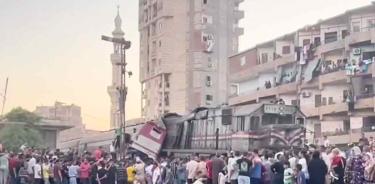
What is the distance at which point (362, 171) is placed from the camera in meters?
19.3

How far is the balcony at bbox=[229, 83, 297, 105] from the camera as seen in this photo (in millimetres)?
63656

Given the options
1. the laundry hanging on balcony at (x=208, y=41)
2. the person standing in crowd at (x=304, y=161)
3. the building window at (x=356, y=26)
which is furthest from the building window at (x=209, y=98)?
the person standing in crowd at (x=304, y=161)

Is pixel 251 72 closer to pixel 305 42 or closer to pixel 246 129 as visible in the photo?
pixel 305 42

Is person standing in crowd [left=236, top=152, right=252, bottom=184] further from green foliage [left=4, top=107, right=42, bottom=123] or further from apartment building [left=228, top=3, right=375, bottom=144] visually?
green foliage [left=4, top=107, right=42, bottom=123]

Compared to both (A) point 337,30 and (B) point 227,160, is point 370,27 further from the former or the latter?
(B) point 227,160

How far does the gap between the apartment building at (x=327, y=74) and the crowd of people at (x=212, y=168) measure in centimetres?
2004

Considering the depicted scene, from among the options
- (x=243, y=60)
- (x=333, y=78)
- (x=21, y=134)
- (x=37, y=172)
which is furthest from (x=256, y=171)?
(x=21, y=134)

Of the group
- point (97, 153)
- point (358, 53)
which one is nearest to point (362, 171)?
point (97, 153)

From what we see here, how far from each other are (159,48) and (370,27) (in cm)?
4566

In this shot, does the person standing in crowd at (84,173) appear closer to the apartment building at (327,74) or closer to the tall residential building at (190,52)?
the apartment building at (327,74)

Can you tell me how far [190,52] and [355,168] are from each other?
75951 millimetres

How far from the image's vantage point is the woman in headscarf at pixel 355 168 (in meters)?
19.3

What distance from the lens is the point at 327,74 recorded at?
189ft

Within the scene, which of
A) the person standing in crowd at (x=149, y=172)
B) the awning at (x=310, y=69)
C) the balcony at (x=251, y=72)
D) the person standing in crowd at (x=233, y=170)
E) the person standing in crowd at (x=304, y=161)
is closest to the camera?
the person standing in crowd at (x=304, y=161)
